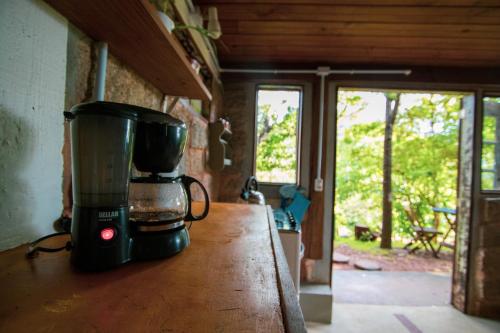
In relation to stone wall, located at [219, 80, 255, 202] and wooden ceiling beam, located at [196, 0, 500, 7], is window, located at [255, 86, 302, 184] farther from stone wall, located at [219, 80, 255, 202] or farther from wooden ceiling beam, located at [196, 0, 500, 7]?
wooden ceiling beam, located at [196, 0, 500, 7]

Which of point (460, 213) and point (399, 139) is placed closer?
Result: point (460, 213)

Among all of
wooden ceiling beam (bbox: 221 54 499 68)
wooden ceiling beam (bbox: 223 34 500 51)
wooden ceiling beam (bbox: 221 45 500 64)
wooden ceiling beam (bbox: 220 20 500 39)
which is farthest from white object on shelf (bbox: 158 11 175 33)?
wooden ceiling beam (bbox: 221 54 499 68)

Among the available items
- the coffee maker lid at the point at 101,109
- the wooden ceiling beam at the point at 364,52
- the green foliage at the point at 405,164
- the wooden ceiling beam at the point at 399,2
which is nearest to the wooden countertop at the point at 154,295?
the coffee maker lid at the point at 101,109

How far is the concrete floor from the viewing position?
6.54 feet

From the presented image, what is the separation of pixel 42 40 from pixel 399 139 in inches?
207

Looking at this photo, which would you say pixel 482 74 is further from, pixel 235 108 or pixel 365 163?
pixel 365 163

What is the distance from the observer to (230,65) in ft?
7.43

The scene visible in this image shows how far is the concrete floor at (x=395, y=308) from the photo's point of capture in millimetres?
1993

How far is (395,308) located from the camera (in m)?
2.27

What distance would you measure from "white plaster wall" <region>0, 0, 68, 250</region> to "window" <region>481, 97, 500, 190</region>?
3.10 metres

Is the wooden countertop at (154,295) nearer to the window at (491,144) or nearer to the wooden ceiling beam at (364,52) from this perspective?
the wooden ceiling beam at (364,52)

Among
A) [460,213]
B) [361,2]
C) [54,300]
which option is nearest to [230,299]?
[54,300]

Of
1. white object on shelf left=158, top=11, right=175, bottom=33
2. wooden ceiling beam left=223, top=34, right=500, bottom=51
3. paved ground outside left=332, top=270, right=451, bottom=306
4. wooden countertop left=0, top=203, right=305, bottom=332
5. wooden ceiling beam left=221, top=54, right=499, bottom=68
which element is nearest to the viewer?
wooden countertop left=0, top=203, right=305, bottom=332

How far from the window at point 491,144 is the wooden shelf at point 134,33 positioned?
8.93 feet
